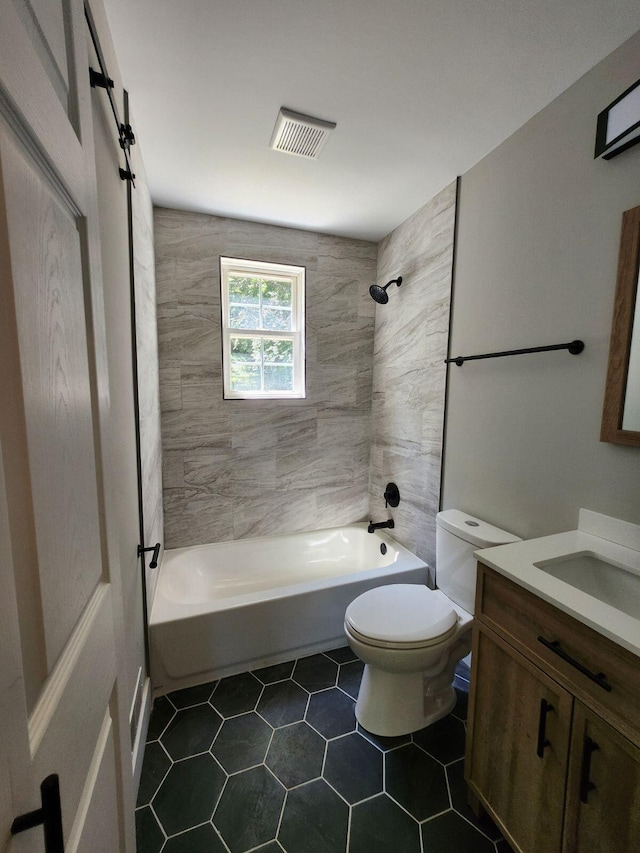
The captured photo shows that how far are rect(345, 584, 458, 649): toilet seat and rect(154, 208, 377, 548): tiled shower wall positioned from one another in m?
1.16

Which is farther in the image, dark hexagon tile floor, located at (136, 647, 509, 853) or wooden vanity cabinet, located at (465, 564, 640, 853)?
dark hexagon tile floor, located at (136, 647, 509, 853)

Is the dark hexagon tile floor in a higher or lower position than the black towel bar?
lower

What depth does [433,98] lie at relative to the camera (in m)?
1.34

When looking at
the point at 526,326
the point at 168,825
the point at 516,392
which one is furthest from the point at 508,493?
the point at 168,825

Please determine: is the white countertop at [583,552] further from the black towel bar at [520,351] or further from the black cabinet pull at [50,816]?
the black cabinet pull at [50,816]

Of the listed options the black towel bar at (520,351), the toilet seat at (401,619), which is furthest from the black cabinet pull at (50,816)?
the black towel bar at (520,351)

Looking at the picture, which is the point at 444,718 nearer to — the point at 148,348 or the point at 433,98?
the point at 148,348

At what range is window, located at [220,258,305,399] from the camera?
8.04ft

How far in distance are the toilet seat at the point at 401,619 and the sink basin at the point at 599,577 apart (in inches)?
20.8

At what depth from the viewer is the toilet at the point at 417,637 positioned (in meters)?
1.37

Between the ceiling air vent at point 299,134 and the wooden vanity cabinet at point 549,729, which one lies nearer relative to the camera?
the wooden vanity cabinet at point 549,729

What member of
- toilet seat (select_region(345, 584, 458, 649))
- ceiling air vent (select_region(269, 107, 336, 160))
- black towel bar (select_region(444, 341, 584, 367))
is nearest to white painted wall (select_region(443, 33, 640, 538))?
black towel bar (select_region(444, 341, 584, 367))

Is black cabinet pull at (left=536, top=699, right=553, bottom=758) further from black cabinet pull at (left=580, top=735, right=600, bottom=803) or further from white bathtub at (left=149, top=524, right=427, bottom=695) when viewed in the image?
white bathtub at (left=149, top=524, right=427, bottom=695)

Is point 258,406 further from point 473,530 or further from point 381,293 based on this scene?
point 473,530
